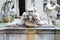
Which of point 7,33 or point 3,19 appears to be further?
point 3,19

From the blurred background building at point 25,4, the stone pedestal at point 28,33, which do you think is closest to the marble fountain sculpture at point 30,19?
the stone pedestal at point 28,33

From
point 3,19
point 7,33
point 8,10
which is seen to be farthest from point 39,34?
point 8,10

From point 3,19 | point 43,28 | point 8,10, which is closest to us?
point 43,28

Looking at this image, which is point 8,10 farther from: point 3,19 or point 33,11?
point 33,11

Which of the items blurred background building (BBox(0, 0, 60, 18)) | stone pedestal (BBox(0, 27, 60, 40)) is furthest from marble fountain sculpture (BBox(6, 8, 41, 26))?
blurred background building (BBox(0, 0, 60, 18))

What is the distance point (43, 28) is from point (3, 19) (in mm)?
1974

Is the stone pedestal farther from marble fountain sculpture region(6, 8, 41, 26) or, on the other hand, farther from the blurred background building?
the blurred background building

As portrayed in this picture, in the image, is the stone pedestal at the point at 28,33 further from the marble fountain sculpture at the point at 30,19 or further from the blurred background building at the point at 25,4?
the blurred background building at the point at 25,4

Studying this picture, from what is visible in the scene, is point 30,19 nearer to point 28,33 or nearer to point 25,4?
point 28,33

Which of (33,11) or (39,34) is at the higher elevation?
(33,11)

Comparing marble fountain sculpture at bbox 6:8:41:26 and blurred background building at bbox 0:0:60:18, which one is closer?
marble fountain sculpture at bbox 6:8:41:26

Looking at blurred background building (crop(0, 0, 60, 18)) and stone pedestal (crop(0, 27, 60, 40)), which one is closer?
stone pedestal (crop(0, 27, 60, 40))

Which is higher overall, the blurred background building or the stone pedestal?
the blurred background building

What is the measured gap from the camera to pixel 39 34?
6.04 meters
